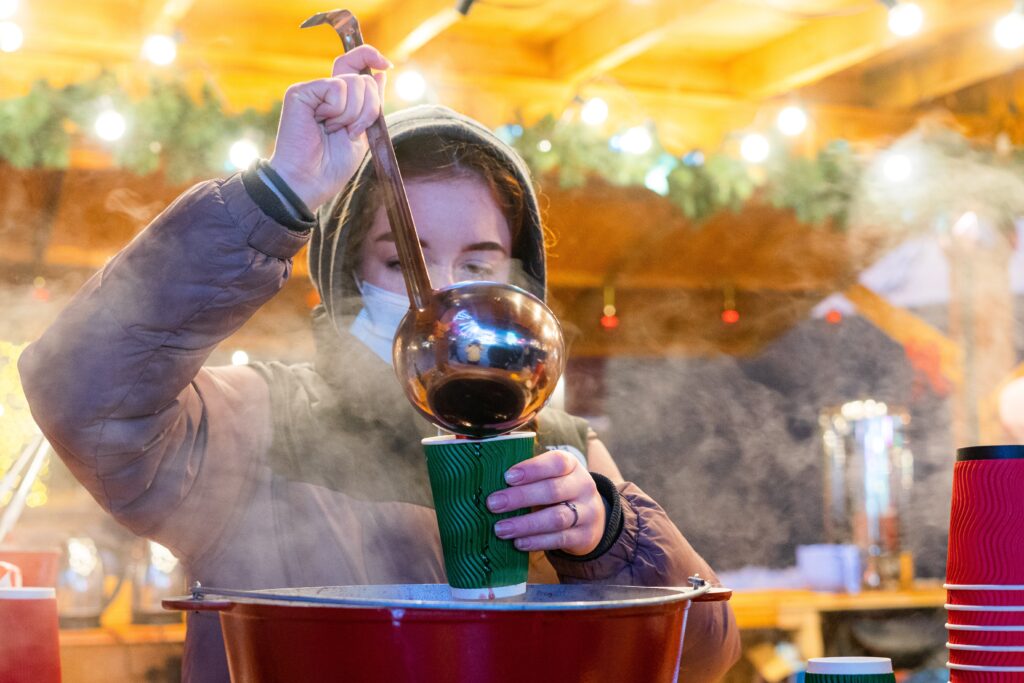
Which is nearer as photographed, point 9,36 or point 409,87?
point 9,36

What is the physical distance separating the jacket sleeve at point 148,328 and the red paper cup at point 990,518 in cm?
62

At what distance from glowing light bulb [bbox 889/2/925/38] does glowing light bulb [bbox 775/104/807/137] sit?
504 mm

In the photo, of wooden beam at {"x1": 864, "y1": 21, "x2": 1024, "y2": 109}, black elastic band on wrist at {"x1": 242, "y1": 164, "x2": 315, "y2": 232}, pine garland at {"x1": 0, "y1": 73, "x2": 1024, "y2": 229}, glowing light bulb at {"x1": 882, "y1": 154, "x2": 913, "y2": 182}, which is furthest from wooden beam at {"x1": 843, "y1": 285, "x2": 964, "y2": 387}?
black elastic band on wrist at {"x1": 242, "y1": 164, "x2": 315, "y2": 232}

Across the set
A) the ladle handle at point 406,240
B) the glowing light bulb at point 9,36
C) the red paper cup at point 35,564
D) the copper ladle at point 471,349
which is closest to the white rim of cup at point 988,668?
the copper ladle at point 471,349

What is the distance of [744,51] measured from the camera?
3.32 metres

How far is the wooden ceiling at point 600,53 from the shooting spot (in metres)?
2.77

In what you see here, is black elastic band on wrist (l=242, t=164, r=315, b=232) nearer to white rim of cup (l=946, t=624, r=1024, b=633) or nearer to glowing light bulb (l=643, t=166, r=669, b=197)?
white rim of cup (l=946, t=624, r=1024, b=633)

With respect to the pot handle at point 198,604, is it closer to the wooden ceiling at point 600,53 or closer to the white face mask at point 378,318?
the white face mask at point 378,318

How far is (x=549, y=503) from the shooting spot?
0.77 metres

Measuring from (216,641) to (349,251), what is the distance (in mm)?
444

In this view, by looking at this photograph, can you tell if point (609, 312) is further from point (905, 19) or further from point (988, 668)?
point (988, 668)

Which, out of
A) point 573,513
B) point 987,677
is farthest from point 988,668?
point 573,513

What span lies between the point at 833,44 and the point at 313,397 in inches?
92.0

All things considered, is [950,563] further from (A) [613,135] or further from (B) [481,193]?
(A) [613,135]
